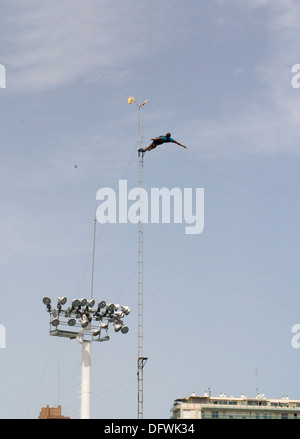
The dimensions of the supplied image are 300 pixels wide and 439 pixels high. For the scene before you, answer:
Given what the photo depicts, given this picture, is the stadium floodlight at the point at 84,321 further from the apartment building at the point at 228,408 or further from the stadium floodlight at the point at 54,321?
the apartment building at the point at 228,408

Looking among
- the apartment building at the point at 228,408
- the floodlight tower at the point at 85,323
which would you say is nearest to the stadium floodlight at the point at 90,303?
the floodlight tower at the point at 85,323

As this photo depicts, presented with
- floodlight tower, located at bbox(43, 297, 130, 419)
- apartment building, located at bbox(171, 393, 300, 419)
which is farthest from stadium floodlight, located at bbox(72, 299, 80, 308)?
apartment building, located at bbox(171, 393, 300, 419)

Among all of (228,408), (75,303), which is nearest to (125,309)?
(75,303)

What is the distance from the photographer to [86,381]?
65.1 meters

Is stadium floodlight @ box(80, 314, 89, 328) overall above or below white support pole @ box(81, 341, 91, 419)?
above

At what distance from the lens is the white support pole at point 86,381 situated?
212 feet

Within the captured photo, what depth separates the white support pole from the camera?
6462cm

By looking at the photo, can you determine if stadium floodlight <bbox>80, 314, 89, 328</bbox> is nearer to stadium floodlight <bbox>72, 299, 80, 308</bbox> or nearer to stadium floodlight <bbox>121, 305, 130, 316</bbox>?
stadium floodlight <bbox>72, 299, 80, 308</bbox>
